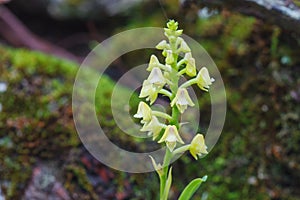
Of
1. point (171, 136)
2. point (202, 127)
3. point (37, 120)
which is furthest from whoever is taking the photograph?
point (202, 127)

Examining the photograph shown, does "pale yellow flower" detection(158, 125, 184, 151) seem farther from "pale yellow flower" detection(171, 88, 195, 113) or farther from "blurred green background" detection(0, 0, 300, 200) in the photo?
"blurred green background" detection(0, 0, 300, 200)

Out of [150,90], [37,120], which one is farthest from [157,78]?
[37,120]

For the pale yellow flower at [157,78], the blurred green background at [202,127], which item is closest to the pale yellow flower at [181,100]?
the pale yellow flower at [157,78]

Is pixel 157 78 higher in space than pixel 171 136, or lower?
higher

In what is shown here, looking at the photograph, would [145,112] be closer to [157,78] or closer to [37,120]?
[157,78]

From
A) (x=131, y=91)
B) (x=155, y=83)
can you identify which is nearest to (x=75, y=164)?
(x=131, y=91)

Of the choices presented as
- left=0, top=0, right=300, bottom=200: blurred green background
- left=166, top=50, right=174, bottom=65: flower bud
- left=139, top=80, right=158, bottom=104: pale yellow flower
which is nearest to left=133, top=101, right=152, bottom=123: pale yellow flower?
left=139, top=80, right=158, bottom=104: pale yellow flower

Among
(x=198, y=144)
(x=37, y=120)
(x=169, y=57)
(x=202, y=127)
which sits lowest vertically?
(x=202, y=127)

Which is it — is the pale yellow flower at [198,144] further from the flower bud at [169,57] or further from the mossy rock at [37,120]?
the mossy rock at [37,120]
